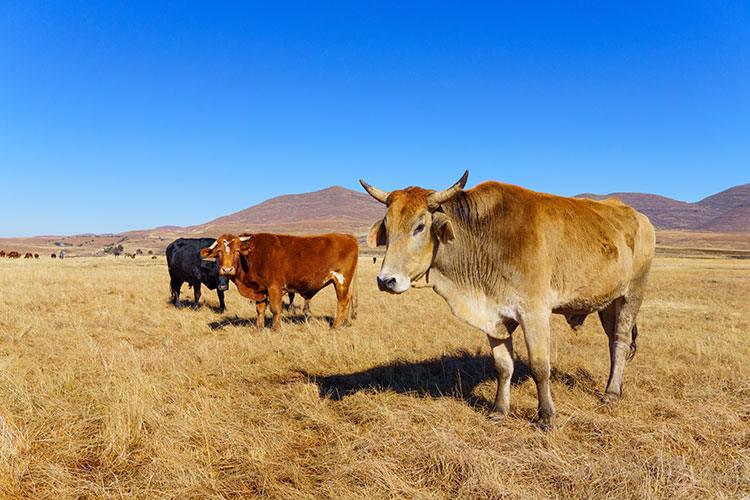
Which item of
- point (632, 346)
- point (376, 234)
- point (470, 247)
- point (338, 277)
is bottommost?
point (632, 346)

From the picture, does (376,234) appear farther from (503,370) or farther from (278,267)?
(278,267)

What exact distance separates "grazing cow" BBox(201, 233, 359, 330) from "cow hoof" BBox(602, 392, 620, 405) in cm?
577

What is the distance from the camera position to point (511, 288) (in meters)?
4.39

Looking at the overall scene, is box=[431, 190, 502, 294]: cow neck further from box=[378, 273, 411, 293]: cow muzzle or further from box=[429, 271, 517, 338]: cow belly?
box=[378, 273, 411, 293]: cow muzzle

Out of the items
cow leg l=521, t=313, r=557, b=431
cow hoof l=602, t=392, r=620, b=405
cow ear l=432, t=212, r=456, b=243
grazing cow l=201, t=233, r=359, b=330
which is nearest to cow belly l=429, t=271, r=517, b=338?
cow leg l=521, t=313, r=557, b=431

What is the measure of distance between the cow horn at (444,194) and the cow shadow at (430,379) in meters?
2.33

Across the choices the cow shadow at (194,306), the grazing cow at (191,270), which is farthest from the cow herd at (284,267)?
the grazing cow at (191,270)

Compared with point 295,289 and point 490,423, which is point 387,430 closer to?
point 490,423

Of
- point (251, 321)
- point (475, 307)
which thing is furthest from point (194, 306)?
point (475, 307)

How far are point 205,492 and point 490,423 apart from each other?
2740 mm

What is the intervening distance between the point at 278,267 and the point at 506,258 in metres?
6.23

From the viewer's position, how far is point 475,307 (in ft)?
15.0

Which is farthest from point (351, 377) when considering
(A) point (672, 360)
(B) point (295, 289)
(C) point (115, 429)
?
(A) point (672, 360)

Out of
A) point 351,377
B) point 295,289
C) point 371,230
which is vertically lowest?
point 351,377
